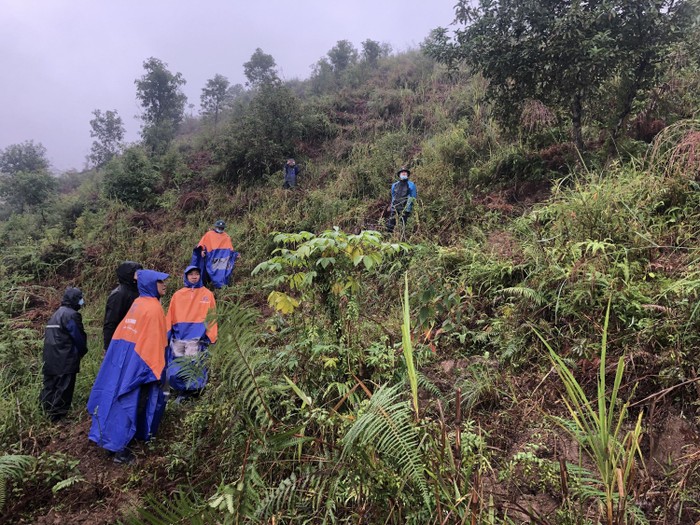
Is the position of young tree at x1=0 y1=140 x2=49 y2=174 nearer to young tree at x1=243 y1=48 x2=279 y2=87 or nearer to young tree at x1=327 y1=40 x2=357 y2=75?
young tree at x1=243 y1=48 x2=279 y2=87

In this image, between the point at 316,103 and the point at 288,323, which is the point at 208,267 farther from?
the point at 316,103

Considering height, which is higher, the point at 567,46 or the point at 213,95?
the point at 213,95

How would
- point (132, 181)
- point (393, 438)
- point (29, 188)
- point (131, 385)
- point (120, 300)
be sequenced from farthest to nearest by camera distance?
1. point (29, 188)
2. point (132, 181)
3. point (120, 300)
4. point (131, 385)
5. point (393, 438)

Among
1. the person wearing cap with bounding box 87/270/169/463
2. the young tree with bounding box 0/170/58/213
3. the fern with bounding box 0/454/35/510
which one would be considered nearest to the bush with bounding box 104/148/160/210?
the young tree with bounding box 0/170/58/213

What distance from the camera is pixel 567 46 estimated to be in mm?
5492

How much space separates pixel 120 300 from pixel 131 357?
905mm

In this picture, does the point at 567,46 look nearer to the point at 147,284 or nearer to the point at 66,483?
the point at 147,284

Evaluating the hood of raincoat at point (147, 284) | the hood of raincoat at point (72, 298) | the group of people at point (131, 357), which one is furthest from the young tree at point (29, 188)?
the hood of raincoat at point (147, 284)

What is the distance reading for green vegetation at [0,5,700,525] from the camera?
141 cm

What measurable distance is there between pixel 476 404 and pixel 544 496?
0.78 m

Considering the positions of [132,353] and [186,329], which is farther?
[186,329]

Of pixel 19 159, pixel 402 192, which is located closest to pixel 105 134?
pixel 19 159

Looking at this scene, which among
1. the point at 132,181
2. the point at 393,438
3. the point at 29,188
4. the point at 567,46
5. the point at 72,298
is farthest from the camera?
the point at 29,188

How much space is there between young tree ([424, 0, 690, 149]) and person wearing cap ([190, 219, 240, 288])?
16.4ft
